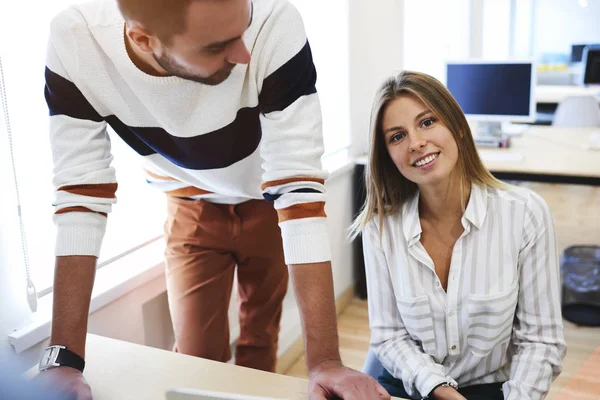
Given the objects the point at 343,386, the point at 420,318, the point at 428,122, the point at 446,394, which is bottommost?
the point at 446,394

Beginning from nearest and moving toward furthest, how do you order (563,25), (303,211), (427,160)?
(303,211), (427,160), (563,25)

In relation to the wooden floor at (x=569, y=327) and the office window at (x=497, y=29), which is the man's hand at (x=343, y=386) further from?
the office window at (x=497, y=29)

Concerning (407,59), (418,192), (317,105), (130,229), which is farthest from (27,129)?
(407,59)

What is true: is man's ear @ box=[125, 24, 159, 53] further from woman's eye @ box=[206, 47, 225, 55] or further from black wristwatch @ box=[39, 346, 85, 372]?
black wristwatch @ box=[39, 346, 85, 372]

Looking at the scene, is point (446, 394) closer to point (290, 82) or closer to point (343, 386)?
point (343, 386)

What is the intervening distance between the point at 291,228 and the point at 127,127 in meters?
0.41

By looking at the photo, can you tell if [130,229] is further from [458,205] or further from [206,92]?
[458,205]

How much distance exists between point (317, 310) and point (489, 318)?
1.61 ft

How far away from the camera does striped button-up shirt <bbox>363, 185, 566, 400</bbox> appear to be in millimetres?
1330

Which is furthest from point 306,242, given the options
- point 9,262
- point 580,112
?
point 580,112

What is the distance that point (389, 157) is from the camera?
4.88ft

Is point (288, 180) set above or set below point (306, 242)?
above

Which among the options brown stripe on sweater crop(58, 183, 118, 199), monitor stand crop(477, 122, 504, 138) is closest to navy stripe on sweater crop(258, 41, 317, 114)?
brown stripe on sweater crop(58, 183, 118, 199)

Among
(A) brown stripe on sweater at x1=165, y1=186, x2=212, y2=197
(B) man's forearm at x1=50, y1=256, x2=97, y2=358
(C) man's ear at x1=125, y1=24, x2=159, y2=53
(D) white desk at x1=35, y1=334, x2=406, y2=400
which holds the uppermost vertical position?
(C) man's ear at x1=125, y1=24, x2=159, y2=53
